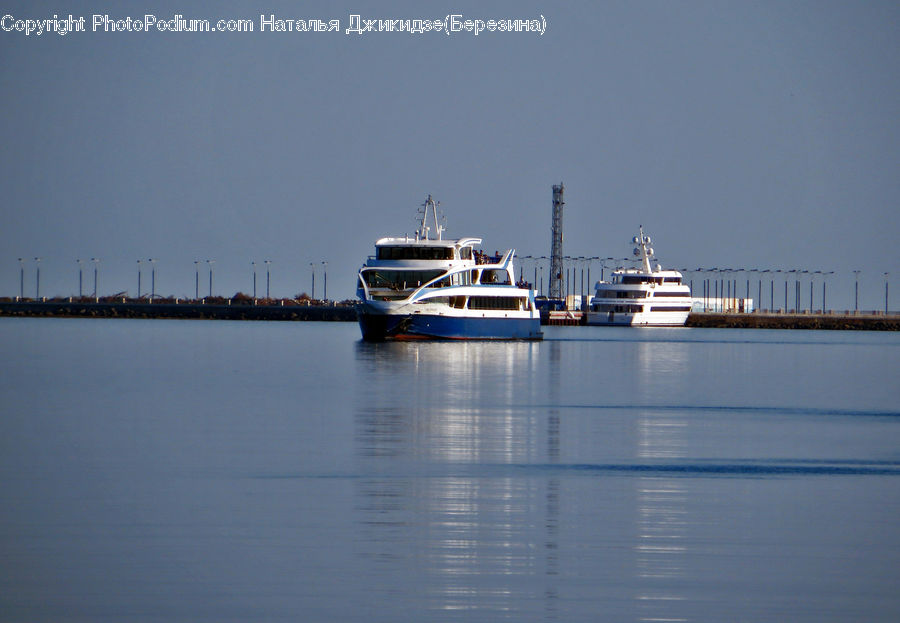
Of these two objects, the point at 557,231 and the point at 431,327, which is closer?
the point at 431,327

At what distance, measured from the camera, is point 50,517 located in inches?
793

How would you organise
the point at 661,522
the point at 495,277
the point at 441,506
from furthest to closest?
the point at 495,277, the point at 441,506, the point at 661,522

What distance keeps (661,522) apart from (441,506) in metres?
3.38

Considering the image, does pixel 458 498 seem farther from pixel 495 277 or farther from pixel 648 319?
pixel 648 319

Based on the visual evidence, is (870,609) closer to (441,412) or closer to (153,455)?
(153,455)

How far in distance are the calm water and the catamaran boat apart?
40.6m

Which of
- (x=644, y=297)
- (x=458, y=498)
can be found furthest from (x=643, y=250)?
(x=458, y=498)

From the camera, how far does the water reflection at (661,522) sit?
1563 centimetres

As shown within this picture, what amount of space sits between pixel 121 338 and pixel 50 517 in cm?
9049

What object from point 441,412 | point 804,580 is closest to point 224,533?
point 804,580

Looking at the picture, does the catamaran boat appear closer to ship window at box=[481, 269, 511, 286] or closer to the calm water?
ship window at box=[481, 269, 511, 286]

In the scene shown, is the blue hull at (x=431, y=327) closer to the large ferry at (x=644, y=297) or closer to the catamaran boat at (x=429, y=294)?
the catamaran boat at (x=429, y=294)

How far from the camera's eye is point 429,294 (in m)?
88.6

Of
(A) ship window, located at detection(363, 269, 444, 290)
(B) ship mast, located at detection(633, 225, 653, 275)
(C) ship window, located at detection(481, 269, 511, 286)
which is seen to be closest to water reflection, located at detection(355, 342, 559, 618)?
(A) ship window, located at detection(363, 269, 444, 290)
